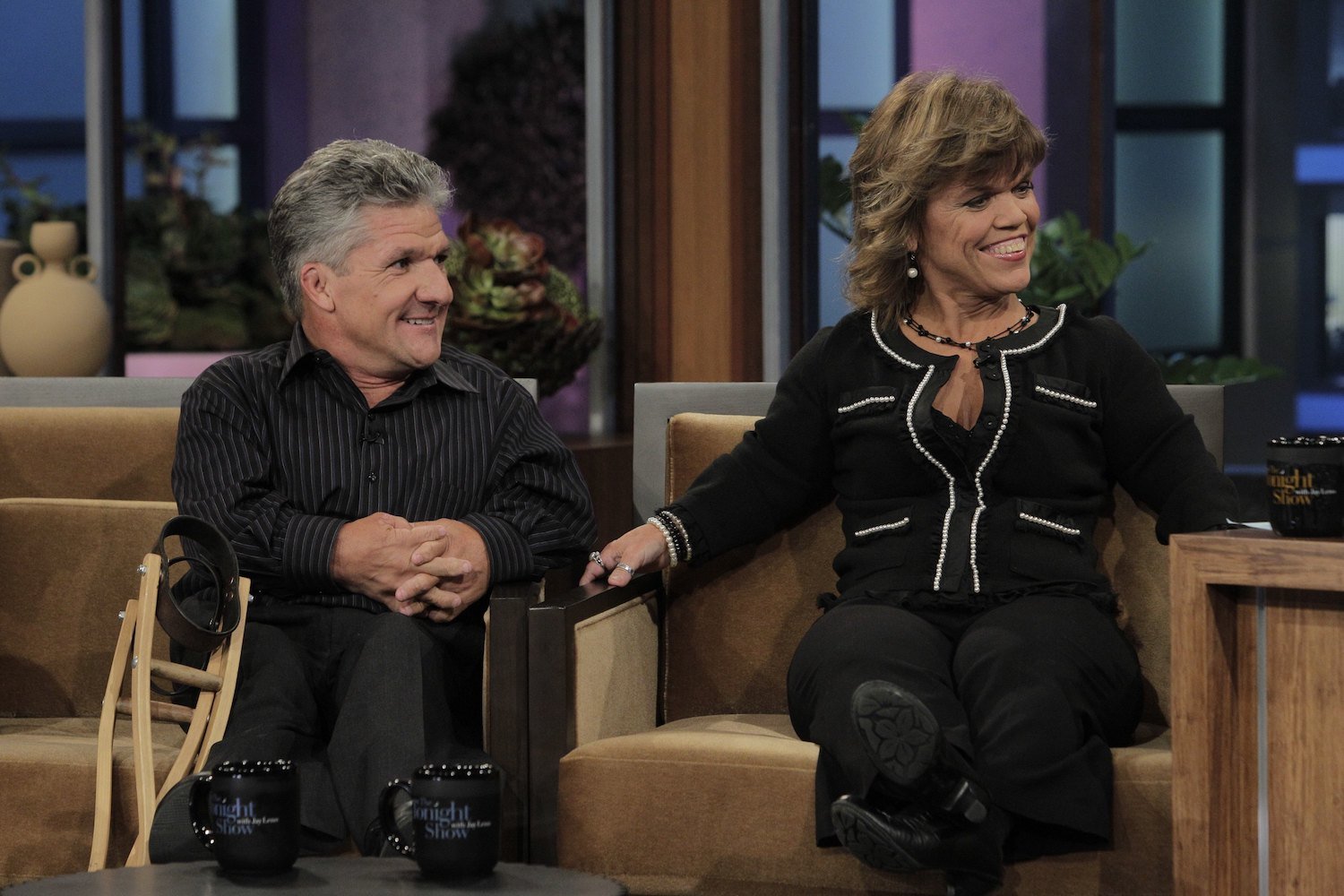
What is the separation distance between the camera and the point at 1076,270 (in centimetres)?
458

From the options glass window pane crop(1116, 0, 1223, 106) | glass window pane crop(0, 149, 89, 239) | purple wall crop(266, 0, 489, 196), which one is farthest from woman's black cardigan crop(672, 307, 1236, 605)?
glass window pane crop(1116, 0, 1223, 106)

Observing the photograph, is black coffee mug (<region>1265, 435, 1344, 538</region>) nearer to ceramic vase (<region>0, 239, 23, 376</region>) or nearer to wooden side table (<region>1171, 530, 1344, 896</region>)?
wooden side table (<region>1171, 530, 1344, 896</region>)

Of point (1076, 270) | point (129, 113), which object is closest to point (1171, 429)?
point (1076, 270)

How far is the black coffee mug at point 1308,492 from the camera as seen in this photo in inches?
75.3

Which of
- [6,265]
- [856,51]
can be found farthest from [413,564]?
[856,51]

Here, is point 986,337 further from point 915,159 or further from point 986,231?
point 915,159

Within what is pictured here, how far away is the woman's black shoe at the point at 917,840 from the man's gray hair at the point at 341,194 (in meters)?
1.23

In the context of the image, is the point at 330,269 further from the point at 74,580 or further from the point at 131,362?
the point at 131,362

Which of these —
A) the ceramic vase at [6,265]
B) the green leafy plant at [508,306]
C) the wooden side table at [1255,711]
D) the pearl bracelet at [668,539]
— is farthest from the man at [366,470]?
the ceramic vase at [6,265]

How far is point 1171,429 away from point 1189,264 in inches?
160

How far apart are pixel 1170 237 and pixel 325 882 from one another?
Result: 5329mm

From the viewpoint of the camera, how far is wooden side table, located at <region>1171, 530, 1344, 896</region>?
6.19ft

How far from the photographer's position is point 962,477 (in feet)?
8.32

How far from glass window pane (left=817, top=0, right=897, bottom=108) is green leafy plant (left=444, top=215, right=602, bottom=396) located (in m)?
1.41
